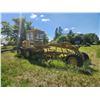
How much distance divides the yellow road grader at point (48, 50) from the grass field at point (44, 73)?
0.06 meters

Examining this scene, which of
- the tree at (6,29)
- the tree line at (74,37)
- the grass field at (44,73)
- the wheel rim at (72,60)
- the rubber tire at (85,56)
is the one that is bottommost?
the grass field at (44,73)

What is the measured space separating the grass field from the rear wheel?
47 mm

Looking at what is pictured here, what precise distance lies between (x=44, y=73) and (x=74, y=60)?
→ 1.21ft

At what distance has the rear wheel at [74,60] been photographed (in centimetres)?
406

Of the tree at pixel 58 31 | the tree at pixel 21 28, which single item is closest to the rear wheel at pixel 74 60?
the tree at pixel 58 31

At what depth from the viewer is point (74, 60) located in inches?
160

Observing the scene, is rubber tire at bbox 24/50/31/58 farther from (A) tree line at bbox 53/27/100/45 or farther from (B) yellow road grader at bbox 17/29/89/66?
(A) tree line at bbox 53/27/100/45

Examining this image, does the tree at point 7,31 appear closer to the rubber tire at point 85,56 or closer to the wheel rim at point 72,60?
the wheel rim at point 72,60

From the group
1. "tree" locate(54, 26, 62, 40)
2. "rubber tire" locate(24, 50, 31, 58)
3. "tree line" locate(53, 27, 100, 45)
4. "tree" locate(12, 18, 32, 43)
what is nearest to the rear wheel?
"tree line" locate(53, 27, 100, 45)
